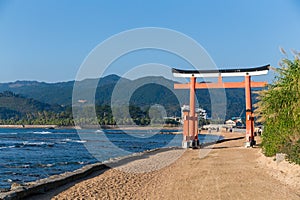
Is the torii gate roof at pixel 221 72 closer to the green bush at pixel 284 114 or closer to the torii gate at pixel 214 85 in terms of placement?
the torii gate at pixel 214 85

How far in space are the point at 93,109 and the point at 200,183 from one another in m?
108

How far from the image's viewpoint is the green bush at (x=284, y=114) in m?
12.4

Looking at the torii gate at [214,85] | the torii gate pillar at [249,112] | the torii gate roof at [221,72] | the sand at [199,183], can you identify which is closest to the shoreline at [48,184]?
the sand at [199,183]

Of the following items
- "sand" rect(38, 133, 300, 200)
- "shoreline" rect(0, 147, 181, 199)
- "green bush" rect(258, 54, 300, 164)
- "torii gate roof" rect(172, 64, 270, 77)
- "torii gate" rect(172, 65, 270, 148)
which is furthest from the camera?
"torii gate" rect(172, 65, 270, 148)

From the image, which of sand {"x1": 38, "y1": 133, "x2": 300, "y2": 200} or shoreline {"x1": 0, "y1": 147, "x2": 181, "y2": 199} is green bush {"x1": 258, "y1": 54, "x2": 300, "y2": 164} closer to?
sand {"x1": 38, "y1": 133, "x2": 300, "y2": 200}

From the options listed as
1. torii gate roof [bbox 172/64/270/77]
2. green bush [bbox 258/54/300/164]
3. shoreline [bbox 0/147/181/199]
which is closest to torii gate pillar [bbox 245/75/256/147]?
torii gate roof [bbox 172/64/270/77]

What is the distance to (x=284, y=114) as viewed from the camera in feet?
44.0

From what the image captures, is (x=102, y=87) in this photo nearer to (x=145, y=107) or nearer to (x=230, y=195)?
(x=145, y=107)

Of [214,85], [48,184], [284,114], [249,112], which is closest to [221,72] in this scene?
[214,85]

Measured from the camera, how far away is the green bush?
12398 mm

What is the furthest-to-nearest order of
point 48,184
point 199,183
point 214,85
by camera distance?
point 214,85
point 199,183
point 48,184

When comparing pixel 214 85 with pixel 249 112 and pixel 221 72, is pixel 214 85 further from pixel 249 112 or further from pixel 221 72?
pixel 249 112

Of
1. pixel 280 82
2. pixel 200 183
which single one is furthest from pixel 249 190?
pixel 280 82

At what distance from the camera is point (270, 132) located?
15.0 m
